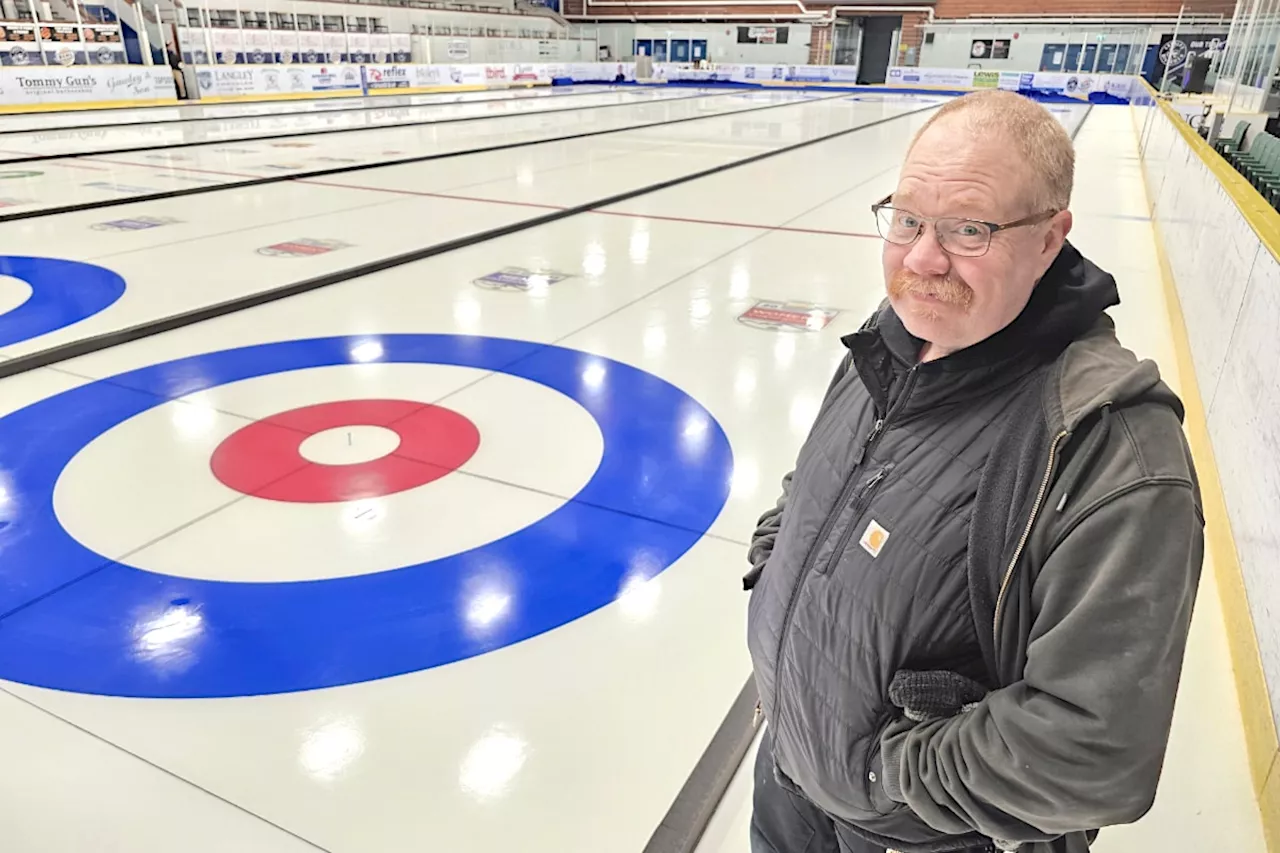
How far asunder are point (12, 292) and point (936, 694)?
6631 mm

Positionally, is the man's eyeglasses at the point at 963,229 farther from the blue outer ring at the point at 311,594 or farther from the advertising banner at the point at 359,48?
the advertising banner at the point at 359,48

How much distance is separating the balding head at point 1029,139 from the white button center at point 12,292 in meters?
5.99

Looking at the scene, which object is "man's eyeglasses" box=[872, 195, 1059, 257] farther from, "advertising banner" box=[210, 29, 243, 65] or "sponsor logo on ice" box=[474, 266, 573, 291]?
"advertising banner" box=[210, 29, 243, 65]

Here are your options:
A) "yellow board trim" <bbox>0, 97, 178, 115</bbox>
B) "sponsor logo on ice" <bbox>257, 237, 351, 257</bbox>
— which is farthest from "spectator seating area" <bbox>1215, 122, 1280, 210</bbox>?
"yellow board trim" <bbox>0, 97, 178, 115</bbox>

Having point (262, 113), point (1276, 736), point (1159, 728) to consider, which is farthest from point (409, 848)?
point (262, 113)

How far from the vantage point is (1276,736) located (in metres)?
1.96

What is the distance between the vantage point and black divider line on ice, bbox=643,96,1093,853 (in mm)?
1853

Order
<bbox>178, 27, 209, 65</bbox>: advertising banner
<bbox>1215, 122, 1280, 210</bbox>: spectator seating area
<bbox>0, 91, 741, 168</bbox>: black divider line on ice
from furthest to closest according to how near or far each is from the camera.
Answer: <bbox>178, 27, 209, 65</bbox>: advertising banner → <bbox>0, 91, 741, 168</bbox>: black divider line on ice → <bbox>1215, 122, 1280, 210</bbox>: spectator seating area

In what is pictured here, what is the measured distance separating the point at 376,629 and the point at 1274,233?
3.17 meters

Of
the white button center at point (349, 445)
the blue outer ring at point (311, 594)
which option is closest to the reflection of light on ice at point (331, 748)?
the blue outer ring at point (311, 594)

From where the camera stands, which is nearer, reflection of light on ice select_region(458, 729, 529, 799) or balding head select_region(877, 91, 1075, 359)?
balding head select_region(877, 91, 1075, 359)

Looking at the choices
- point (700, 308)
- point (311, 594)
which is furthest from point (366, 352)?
point (311, 594)

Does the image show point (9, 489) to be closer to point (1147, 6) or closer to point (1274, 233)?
point (1274, 233)

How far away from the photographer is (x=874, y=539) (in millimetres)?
1143
